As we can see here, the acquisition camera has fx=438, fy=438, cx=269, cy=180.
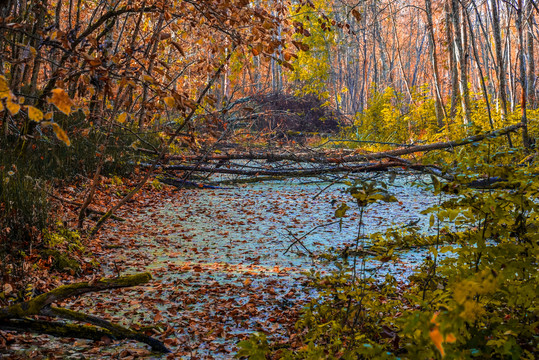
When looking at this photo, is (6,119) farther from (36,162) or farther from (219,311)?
(219,311)

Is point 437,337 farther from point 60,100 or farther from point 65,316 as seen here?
point 65,316

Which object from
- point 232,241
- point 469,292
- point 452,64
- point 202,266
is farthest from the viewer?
point 452,64

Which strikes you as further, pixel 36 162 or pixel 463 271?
pixel 36 162

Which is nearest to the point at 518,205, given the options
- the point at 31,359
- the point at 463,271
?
the point at 463,271

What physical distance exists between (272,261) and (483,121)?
13.9 ft

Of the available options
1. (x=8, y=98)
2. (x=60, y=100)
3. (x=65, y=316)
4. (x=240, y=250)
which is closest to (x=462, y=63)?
(x=240, y=250)

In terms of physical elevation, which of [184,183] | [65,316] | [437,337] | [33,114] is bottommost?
[65,316]

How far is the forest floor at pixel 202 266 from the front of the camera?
7.15ft

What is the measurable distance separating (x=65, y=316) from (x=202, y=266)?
1458 millimetres

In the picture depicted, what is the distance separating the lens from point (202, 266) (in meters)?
3.29

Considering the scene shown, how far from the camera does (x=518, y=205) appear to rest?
1.62m

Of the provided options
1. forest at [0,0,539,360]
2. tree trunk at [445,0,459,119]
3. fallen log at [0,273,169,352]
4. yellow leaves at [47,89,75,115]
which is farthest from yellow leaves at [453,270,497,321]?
tree trunk at [445,0,459,119]

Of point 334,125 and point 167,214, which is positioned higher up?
point 334,125

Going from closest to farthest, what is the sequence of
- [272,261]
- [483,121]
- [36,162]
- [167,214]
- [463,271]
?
[463,271] < [272,261] < [36,162] < [167,214] < [483,121]
